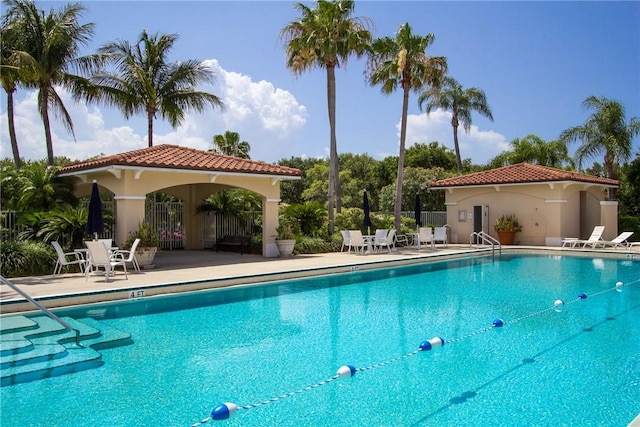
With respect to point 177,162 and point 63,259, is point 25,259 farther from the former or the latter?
point 177,162

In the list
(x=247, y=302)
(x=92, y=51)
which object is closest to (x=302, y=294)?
(x=247, y=302)

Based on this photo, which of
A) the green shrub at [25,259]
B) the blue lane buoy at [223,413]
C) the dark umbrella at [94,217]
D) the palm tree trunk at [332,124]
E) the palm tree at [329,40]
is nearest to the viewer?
the blue lane buoy at [223,413]

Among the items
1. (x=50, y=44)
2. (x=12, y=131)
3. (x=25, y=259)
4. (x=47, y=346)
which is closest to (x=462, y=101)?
(x=50, y=44)

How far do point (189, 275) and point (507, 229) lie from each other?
17.0 m

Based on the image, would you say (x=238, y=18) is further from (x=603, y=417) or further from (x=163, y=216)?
(x=603, y=417)

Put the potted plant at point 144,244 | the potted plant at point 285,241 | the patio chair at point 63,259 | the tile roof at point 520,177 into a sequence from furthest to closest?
the tile roof at point 520,177 → the potted plant at point 285,241 → the potted plant at point 144,244 → the patio chair at point 63,259

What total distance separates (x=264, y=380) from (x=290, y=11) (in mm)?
19607

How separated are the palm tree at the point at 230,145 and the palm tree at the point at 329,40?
60.1ft

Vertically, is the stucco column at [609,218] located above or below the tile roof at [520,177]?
below

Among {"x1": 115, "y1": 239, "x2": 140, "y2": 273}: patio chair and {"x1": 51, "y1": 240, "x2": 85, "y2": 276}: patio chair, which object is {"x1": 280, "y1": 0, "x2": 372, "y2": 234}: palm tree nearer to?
{"x1": 115, "y1": 239, "x2": 140, "y2": 273}: patio chair

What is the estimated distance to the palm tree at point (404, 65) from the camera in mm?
22906

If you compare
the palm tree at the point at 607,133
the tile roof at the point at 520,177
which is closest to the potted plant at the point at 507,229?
the tile roof at the point at 520,177

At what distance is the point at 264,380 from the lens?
623 cm

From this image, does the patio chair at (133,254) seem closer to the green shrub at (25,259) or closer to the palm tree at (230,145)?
the green shrub at (25,259)
